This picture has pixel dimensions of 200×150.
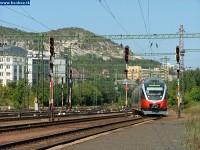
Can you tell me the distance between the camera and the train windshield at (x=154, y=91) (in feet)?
165

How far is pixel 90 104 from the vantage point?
5753 inches

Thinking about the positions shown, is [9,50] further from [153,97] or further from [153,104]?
[153,104]

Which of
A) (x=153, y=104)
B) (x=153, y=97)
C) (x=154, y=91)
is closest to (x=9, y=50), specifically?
(x=154, y=91)

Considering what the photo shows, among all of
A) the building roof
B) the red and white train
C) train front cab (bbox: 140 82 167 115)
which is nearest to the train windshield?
the red and white train

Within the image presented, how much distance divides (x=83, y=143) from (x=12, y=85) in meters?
106

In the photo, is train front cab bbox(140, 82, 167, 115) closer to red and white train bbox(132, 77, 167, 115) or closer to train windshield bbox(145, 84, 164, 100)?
red and white train bbox(132, 77, 167, 115)

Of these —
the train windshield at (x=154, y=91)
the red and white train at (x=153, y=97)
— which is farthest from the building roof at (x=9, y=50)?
the train windshield at (x=154, y=91)

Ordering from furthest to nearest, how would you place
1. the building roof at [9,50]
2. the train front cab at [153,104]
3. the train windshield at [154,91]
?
the building roof at [9,50]
the train windshield at [154,91]
the train front cab at [153,104]

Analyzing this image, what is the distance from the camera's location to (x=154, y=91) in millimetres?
50688

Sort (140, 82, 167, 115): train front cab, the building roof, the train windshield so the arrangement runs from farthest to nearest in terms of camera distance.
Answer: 1. the building roof
2. the train windshield
3. (140, 82, 167, 115): train front cab

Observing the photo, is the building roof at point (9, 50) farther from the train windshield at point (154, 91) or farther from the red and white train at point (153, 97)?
the train windshield at point (154, 91)

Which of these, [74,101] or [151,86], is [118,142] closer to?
[151,86]

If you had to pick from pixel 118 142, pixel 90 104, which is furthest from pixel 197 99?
pixel 118 142

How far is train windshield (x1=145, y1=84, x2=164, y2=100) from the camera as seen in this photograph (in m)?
50.4
